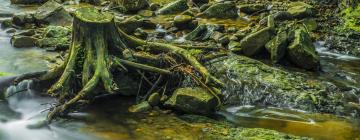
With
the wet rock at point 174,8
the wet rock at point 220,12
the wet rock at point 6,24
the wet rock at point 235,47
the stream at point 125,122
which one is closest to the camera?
the stream at point 125,122

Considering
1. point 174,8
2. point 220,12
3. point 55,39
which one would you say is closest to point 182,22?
point 220,12

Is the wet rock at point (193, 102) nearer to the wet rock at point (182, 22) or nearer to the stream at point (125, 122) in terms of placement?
the stream at point (125, 122)

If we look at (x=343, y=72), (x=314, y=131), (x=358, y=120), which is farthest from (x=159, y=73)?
(x=343, y=72)

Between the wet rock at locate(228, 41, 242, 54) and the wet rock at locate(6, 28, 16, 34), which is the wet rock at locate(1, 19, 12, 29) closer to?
the wet rock at locate(6, 28, 16, 34)

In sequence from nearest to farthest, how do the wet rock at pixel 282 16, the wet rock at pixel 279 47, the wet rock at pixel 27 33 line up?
the wet rock at pixel 279 47, the wet rock at pixel 27 33, the wet rock at pixel 282 16

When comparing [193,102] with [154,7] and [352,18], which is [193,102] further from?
[154,7]

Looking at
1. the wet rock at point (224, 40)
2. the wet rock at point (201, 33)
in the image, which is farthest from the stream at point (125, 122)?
the wet rock at point (201, 33)

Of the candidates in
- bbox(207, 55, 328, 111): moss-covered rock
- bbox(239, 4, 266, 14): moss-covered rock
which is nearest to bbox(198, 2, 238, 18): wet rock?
bbox(239, 4, 266, 14): moss-covered rock
